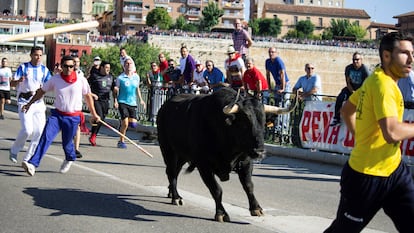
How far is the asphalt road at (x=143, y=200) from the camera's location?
814 centimetres

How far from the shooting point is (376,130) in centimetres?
532

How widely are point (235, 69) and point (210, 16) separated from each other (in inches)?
5476

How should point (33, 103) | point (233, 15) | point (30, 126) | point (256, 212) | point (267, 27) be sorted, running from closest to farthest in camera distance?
point (256, 212) → point (33, 103) → point (30, 126) → point (233, 15) → point (267, 27)

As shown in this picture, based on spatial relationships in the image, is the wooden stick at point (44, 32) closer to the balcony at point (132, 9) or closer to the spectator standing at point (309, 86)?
the spectator standing at point (309, 86)

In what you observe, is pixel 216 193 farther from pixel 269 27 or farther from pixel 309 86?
pixel 269 27

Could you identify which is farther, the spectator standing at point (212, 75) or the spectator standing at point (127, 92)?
the spectator standing at point (212, 75)

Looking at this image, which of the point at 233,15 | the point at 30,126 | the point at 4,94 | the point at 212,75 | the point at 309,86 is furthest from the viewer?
the point at 233,15

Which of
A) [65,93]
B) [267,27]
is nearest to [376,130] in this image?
[65,93]

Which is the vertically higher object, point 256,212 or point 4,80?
point 4,80

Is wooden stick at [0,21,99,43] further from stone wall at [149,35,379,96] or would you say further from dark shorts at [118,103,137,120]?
stone wall at [149,35,379,96]

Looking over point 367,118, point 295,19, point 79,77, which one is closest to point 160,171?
point 79,77

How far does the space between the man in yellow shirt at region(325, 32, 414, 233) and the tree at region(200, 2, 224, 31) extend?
150m

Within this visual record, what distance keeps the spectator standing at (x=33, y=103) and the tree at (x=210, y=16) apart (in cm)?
14132

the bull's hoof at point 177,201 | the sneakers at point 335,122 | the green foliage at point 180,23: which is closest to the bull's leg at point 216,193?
Answer: the bull's hoof at point 177,201
